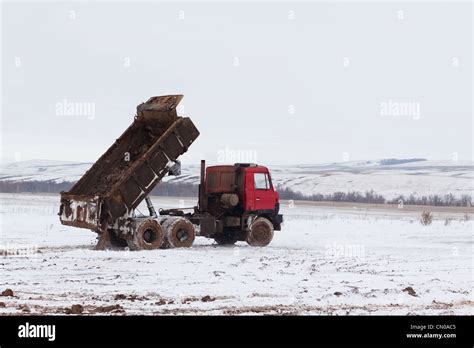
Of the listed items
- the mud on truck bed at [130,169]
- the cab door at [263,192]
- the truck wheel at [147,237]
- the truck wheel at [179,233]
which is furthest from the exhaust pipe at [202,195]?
the truck wheel at [147,237]

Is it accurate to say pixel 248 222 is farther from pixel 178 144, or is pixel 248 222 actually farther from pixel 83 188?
pixel 83 188

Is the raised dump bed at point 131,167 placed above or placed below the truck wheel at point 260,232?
above

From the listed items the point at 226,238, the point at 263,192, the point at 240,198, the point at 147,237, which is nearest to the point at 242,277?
the point at 147,237

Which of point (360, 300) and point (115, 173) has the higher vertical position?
point (115, 173)

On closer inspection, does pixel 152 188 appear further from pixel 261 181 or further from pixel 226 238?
pixel 226 238

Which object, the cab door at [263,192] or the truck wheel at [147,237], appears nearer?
the truck wheel at [147,237]

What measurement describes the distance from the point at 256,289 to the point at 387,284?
9.06ft

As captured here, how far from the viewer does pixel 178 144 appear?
2148 centimetres

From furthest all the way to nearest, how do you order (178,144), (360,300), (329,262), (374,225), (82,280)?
(374,225)
(178,144)
(329,262)
(82,280)
(360,300)

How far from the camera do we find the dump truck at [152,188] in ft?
67.7

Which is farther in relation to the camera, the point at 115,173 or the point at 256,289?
the point at 115,173

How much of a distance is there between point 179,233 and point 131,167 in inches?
97.2

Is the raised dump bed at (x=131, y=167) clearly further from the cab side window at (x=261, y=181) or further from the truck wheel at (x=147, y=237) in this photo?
the cab side window at (x=261, y=181)
